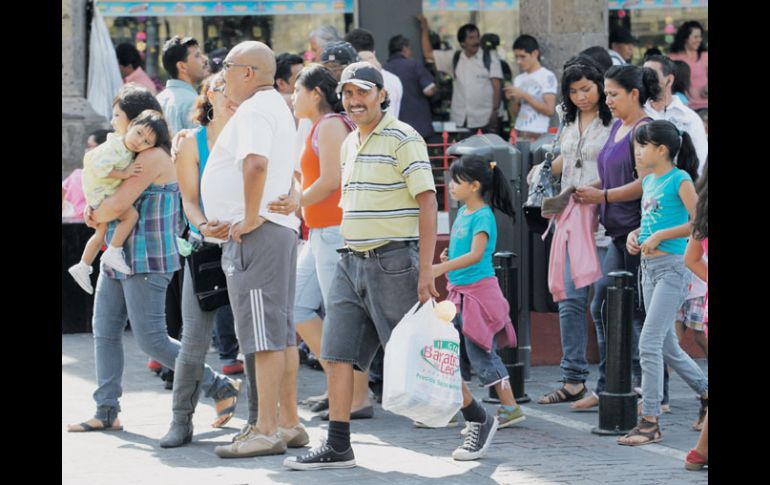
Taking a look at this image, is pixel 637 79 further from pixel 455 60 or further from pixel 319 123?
pixel 455 60

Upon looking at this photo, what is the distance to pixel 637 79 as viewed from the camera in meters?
7.82

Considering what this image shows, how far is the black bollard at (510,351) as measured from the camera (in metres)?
8.46

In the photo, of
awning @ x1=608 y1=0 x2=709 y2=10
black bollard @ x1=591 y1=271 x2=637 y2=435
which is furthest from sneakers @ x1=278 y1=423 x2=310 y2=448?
awning @ x1=608 y1=0 x2=709 y2=10

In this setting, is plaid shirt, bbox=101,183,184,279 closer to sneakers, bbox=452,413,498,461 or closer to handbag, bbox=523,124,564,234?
sneakers, bbox=452,413,498,461

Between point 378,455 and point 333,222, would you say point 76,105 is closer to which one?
point 333,222

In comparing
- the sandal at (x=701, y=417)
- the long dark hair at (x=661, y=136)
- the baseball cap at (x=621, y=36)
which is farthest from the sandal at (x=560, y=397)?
the baseball cap at (x=621, y=36)

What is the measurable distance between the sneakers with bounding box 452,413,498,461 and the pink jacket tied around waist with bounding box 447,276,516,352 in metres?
0.86

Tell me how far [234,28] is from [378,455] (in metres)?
9.20

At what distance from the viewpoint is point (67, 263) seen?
37.6 ft

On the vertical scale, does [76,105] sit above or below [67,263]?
above

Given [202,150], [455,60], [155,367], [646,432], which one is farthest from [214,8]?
[646,432]

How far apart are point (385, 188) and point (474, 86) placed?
25.8 feet

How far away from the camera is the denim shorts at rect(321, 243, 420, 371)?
6.58m
